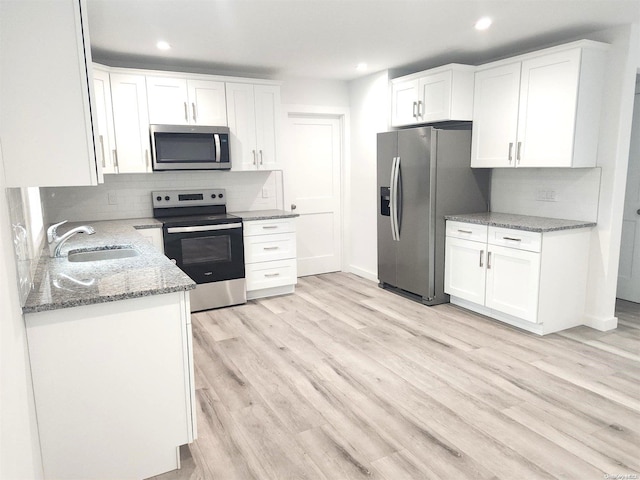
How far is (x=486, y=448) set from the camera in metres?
2.18

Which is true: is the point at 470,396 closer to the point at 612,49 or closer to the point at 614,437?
the point at 614,437

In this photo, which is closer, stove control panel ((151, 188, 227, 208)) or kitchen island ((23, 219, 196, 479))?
kitchen island ((23, 219, 196, 479))

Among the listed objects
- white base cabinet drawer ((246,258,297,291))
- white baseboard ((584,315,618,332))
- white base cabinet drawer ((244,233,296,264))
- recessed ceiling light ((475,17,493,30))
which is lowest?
white baseboard ((584,315,618,332))

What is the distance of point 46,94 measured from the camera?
5.58 ft

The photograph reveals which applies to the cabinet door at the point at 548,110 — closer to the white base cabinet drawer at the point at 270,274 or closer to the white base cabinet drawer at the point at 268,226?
the white base cabinet drawer at the point at 268,226

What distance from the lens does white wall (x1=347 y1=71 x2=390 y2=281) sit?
5.00m

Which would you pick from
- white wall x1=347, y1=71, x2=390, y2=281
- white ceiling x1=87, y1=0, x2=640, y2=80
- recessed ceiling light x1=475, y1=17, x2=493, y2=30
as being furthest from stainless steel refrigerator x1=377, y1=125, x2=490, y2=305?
recessed ceiling light x1=475, y1=17, x2=493, y2=30

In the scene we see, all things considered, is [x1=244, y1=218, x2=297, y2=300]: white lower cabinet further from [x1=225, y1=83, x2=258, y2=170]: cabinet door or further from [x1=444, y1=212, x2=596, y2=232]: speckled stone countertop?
[x1=444, y1=212, x2=596, y2=232]: speckled stone countertop

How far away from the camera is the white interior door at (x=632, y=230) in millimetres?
4262

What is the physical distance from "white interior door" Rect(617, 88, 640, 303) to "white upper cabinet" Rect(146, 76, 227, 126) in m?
4.02

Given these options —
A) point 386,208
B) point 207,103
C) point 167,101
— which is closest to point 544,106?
point 386,208

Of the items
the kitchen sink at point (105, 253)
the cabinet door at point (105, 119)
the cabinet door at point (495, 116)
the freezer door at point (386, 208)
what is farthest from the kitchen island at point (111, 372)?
the cabinet door at point (495, 116)

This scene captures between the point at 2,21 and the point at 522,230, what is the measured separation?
346 cm

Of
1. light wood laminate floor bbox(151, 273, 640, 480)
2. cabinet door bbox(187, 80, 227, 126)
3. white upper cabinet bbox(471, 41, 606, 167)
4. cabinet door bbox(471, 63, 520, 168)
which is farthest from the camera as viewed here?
cabinet door bbox(187, 80, 227, 126)
